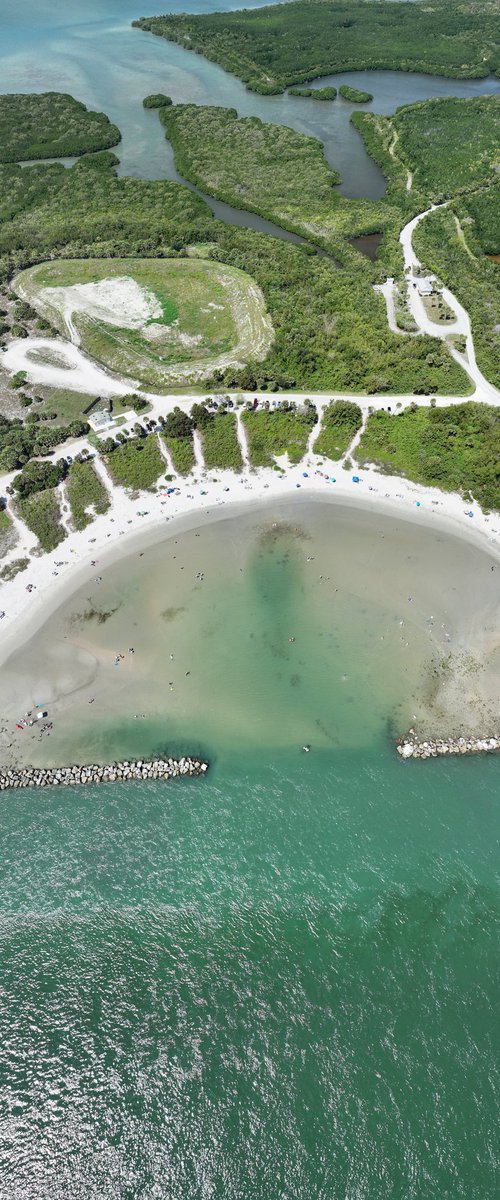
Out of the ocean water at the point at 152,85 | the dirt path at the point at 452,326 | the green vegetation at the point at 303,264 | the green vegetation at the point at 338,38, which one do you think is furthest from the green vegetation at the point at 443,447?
the green vegetation at the point at 338,38

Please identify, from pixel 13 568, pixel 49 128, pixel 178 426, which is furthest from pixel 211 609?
Answer: pixel 49 128

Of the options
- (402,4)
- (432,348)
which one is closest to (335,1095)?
(432,348)

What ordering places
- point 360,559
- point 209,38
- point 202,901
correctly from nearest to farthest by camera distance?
point 202,901
point 360,559
point 209,38

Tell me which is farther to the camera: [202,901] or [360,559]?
[360,559]

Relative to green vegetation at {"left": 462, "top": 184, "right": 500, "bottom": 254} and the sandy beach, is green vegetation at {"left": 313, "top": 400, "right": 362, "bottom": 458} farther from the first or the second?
green vegetation at {"left": 462, "top": 184, "right": 500, "bottom": 254}

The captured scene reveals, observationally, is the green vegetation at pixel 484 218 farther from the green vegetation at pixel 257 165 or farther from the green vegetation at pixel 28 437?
the green vegetation at pixel 28 437

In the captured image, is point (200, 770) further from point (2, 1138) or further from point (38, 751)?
point (2, 1138)
